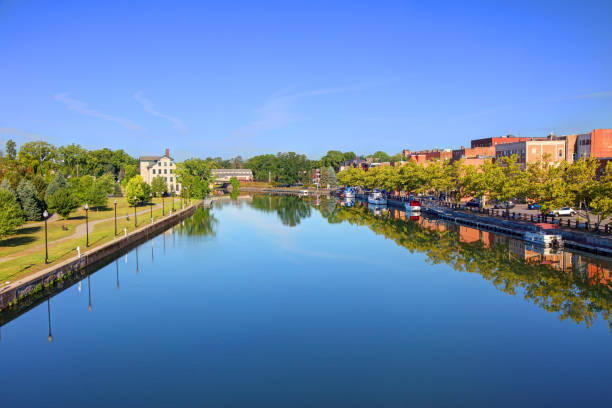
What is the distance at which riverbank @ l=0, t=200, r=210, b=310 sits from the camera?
26531 mm

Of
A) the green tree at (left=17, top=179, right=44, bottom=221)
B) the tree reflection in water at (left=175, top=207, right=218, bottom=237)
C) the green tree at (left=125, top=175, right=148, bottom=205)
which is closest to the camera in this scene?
the green tree at (left=17, top=179, right=44, bottom=221)

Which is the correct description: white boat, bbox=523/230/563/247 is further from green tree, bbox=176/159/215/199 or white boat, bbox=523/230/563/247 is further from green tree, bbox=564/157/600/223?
green tree, bbox=176/159/215/199

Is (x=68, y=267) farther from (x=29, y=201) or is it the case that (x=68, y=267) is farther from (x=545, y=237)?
(x=545, y=237)

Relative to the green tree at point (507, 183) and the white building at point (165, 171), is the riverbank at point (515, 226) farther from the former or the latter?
the white building at point (165, 171)

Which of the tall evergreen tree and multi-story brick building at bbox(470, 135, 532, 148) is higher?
multi-story brick building at bbox(470, 135, 532, 148)

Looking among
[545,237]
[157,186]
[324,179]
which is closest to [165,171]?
[157,186]

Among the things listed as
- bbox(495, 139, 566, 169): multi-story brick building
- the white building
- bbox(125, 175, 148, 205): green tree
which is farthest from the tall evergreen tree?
bbox(125, 175, 148, 205): green tree

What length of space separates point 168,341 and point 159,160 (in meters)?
116

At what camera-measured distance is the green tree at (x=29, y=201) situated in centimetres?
5616

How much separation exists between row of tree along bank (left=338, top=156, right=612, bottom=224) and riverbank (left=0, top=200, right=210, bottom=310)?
42.5m

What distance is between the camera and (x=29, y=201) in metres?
56.2

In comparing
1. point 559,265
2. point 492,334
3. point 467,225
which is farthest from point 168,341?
point 467,225

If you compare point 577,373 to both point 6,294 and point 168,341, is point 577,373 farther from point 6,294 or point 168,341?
point 6,294

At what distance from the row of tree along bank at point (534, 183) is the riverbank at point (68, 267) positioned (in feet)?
140
